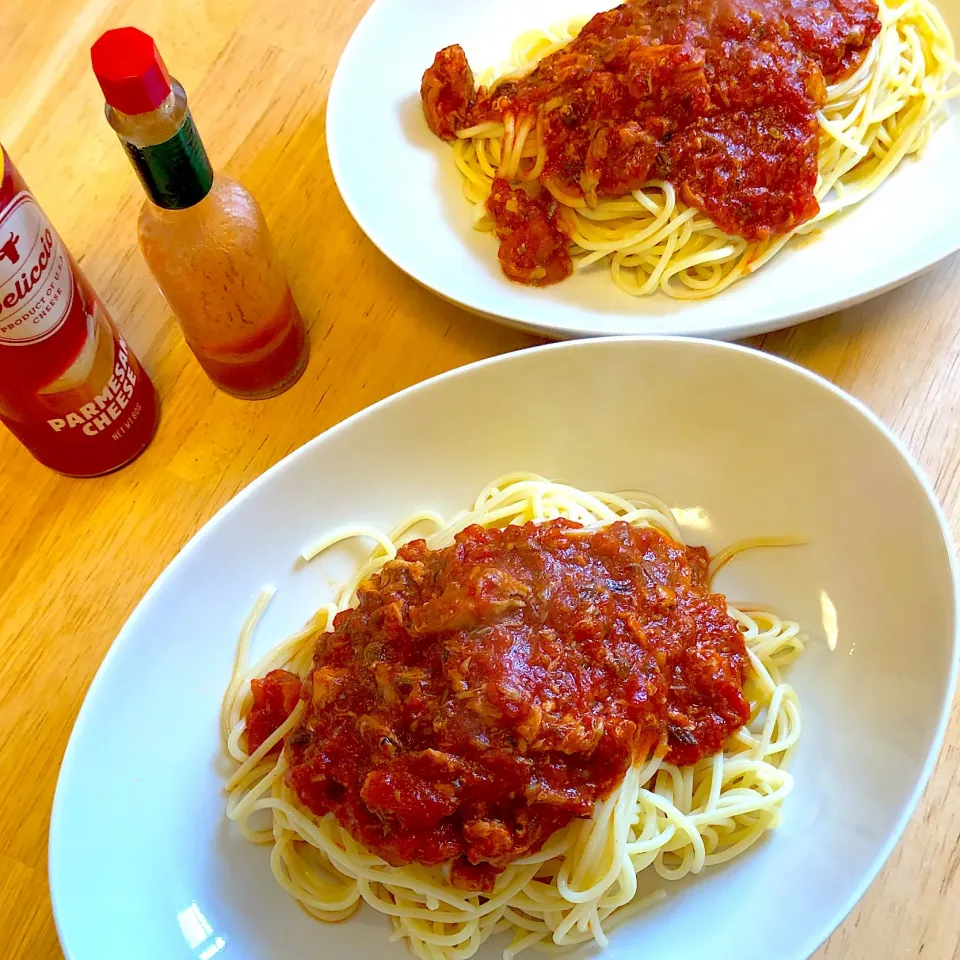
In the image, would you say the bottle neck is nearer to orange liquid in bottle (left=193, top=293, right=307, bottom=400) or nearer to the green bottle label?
the green bottle label

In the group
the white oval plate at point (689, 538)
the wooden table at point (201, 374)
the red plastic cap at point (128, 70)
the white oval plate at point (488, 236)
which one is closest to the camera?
the red plastic cap at point (128, 70)

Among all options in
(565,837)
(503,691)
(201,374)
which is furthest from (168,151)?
(565,837)

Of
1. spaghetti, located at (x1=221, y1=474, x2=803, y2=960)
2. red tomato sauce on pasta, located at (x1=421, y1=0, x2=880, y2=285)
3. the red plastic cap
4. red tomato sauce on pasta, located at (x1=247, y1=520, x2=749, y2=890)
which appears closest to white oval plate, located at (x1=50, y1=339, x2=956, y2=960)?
spaghetti, located at (x1=221, y1=474, x2=803, y2=960)

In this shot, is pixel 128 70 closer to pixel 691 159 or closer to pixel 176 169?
pixel 176 169

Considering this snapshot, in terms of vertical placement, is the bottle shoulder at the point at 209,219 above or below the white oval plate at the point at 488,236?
above

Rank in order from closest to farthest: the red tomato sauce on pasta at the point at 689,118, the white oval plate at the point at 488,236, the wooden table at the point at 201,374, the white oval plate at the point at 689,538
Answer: the white oval plate at the point at 689,538, the wooden table at the point at 201,374, the white oval plate at the point at 488,236, the red tomato sauce on pasta at the point at 689,118

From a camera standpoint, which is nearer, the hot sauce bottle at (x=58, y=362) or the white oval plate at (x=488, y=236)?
the hot sauce bottle at (x=58, y=362)

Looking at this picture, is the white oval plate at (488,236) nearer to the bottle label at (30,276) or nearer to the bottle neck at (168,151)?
the bottle neck at (168,151)

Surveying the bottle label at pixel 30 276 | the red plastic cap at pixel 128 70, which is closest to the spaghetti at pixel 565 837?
the bottle label at pixel 30 276
